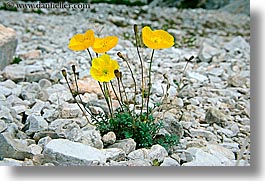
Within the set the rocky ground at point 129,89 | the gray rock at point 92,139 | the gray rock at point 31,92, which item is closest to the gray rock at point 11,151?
the rocky ground at point 129,89

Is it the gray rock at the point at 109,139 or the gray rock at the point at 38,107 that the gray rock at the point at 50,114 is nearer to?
the gray rock at the point at 38,107

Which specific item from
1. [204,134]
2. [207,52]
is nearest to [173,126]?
[204,134]

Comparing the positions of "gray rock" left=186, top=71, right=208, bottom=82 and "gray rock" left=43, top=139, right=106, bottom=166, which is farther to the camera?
"gray rock" left=186, top=71, right=208, bottom=82

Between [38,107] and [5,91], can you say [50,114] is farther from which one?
[5,91]

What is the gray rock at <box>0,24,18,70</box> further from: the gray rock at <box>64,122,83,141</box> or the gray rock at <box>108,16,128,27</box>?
the gray rock at <box>64,122,83,141</box>

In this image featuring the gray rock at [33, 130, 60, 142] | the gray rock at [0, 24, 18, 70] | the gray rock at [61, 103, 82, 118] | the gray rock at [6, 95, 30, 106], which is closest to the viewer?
the gray rock at [33, 130, 60, 142]

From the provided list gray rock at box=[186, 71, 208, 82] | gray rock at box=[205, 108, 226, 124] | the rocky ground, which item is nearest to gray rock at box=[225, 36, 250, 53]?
the rocky ground

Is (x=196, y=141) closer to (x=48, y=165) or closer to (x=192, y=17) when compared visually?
(x=48, y=165)
